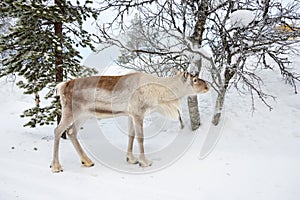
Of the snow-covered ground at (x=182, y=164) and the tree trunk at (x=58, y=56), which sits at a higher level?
the tree trunk at (x=58, y=56)

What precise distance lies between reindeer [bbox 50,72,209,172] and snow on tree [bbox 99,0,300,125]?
0.83 meters

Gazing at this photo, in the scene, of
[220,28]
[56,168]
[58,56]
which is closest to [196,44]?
[220,28]

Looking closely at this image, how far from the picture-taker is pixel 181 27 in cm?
563

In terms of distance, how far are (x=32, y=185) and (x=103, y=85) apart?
167 centimetres

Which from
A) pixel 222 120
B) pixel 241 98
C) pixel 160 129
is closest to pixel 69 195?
pixel 160 129

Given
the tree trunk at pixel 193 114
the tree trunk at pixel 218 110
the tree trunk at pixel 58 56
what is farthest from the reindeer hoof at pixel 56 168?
the tree trunk at pixel 218 110

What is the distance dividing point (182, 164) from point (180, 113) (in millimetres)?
1035

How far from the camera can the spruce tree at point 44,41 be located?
16.9ft

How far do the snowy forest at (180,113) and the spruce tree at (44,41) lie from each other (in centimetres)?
2

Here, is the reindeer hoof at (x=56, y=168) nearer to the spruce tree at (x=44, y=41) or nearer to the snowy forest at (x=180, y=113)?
the snowy forest at (x=180, y=113)

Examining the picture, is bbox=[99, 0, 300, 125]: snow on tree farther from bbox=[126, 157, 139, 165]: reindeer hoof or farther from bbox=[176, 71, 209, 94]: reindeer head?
bbox=[126, 157, 139, 165]: reindeer hoof

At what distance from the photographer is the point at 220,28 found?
16.4 feet

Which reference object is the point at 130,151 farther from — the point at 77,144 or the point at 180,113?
the point at 180,113

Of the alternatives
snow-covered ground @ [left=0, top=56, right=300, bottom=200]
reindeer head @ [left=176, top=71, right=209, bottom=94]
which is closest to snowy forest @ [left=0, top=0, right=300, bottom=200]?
snow-covered ground @ [left=0, top=56, right=300, bottom=200]
